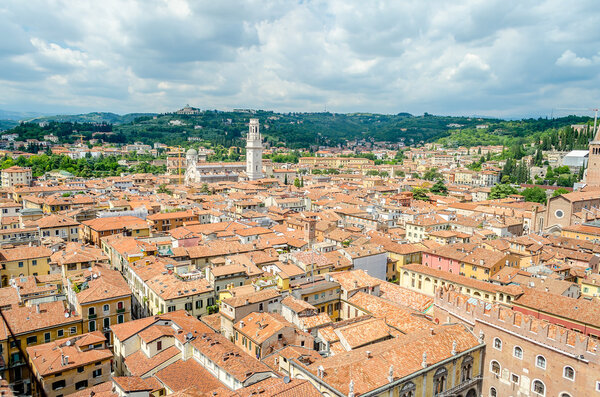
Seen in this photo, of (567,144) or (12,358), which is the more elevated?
(567,144)

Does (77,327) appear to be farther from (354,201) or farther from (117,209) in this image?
(354,201)

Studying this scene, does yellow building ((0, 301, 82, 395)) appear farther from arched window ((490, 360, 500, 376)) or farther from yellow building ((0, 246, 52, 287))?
arched window ((490, 360, 500, 376))

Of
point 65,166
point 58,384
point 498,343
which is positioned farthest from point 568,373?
point 65,166

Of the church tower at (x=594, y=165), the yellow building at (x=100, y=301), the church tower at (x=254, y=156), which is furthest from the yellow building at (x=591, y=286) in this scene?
the church tower at (x=254, y=156)

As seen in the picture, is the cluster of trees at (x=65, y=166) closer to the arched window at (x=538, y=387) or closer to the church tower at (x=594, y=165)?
the arched window at (x=538, y=387)

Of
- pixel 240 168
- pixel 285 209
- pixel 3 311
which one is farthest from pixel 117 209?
pixel 240 168

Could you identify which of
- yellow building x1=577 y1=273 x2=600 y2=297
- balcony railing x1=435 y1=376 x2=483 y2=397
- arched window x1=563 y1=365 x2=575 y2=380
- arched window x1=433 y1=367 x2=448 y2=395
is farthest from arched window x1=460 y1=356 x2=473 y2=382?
yellow building x1=577 y1=273 x2=600 y2=297
